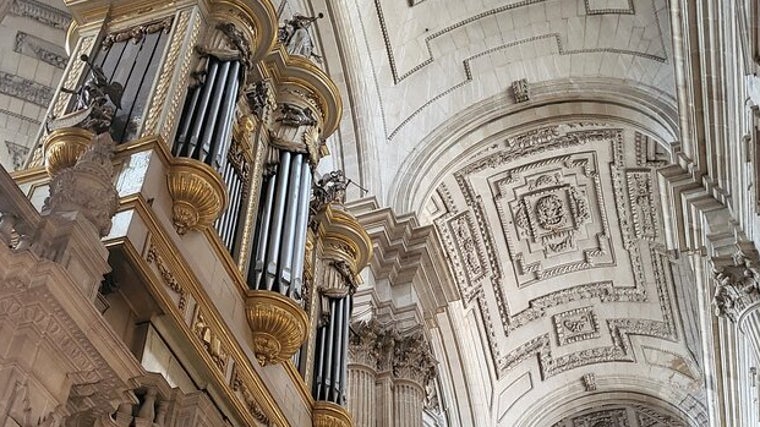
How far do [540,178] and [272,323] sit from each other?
9.54 m

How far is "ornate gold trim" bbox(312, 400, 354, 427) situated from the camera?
678 cm

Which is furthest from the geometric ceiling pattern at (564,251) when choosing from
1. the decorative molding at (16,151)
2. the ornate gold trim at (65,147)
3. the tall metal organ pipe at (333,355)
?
the ornate gold trim at (65,147)

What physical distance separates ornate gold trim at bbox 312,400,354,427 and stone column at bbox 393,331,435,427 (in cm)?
302

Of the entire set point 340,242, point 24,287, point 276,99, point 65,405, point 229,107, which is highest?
point 276,99

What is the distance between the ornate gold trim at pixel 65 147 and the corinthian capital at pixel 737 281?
6009mm

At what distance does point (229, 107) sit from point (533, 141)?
27.6ft

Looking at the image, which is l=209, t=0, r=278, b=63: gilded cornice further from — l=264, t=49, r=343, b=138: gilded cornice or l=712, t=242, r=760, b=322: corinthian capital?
l=712, t=242, r=760, b=322: corinthian capital

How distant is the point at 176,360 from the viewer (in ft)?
16.9

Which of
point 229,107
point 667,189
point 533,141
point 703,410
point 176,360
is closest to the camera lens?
point 176,360

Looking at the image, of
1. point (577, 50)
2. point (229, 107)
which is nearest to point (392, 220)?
point (577, 50)

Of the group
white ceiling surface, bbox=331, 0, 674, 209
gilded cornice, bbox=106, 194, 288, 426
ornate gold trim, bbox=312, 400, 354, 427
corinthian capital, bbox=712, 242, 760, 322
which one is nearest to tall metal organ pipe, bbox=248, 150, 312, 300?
gilded cornice, bbox=106, 194, 288, 426

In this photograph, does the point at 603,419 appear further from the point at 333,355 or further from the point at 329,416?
the point at 329,416

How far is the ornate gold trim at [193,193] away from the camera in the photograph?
5543 millimetres

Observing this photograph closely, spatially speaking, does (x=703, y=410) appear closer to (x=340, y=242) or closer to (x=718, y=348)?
(x=718, y=348)
